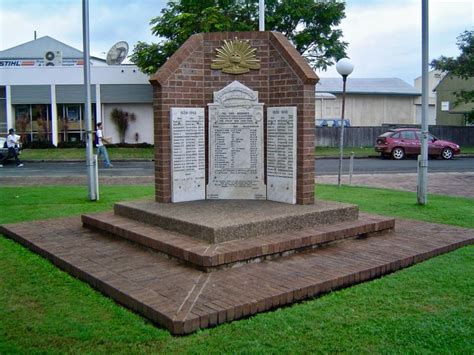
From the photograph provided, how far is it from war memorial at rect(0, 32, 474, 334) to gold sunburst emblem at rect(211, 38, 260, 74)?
0.6 inches

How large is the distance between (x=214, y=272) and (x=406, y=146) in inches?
1004

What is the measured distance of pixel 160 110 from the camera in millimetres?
8344

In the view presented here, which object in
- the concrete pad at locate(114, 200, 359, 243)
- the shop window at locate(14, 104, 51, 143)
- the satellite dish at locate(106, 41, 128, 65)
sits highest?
the satellite dish at locate(106, 41, 128, 65)

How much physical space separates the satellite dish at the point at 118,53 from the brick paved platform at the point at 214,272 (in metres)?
31.7

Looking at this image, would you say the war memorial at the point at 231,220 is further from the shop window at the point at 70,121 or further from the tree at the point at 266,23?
the shop window at the point at 70,121

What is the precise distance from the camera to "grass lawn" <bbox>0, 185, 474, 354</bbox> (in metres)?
4.35

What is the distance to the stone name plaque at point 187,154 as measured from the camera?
8445 mm

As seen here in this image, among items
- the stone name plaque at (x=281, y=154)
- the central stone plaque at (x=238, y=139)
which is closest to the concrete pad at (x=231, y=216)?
the stone name plaque at (x=281, y=154)

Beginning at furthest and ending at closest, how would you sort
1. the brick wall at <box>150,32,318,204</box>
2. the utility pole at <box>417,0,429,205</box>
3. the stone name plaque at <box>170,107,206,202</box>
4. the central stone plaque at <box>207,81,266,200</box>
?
1. the utility pole at <box>417,0,429,205</box>
2. the central stone plaque at <box>207,81,266,200</box>
3. the stone name plaque at <box>170,107,206,202</box>
4. the brick wall at <box>150,32,318,204</box>

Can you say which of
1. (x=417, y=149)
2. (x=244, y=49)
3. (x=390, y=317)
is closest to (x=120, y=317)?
(x=390, y=317)

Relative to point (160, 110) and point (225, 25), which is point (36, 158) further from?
point (160, 110)

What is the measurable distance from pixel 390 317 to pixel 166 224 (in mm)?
3368

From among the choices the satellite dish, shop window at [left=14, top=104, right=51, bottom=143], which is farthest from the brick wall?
the satellite dish

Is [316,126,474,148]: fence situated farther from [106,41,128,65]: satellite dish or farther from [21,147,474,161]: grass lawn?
[106,41,128,65]: satellite dish
